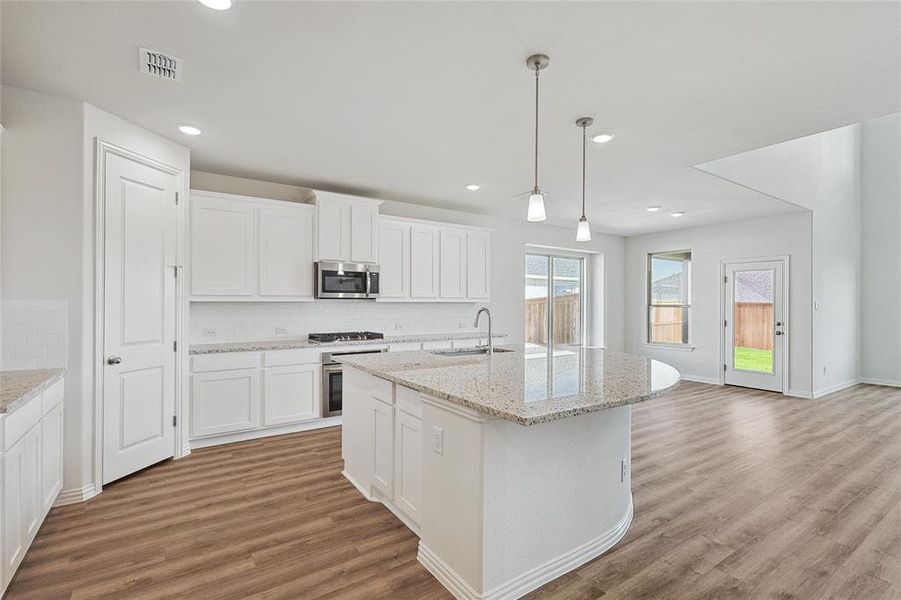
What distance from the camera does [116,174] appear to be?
9.99 ft

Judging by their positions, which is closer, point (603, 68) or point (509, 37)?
point (509, 37)

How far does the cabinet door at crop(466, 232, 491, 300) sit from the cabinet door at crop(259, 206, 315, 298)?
212cm

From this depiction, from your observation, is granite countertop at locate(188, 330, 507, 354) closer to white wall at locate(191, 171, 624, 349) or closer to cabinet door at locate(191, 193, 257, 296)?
white wall at locate(191, 171, 624, 349)

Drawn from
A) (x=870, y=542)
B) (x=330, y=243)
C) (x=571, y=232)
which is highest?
(x=571, y=232)

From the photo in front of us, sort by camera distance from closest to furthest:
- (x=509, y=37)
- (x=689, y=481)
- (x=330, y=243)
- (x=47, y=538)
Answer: (x=509, y=37), (x=47, y=538), (x=689, y=481), (x=330, y=243)

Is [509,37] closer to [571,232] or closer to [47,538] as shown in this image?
[47,538]

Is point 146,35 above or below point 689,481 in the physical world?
above

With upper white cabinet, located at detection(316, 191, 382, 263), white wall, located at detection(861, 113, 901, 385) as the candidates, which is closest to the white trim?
upper white cabinet, located at detection(316, 191, 382, 263)

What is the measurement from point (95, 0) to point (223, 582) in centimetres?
268

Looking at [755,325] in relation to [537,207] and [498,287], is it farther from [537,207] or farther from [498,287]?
[537,207]

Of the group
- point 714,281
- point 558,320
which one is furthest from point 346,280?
point 714,281

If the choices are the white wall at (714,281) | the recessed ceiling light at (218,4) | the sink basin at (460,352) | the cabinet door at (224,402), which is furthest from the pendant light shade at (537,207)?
the white wall at (714,281)

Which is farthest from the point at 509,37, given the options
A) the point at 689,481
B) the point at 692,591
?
the point at 689,481

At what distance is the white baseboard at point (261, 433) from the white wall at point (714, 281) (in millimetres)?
5984
